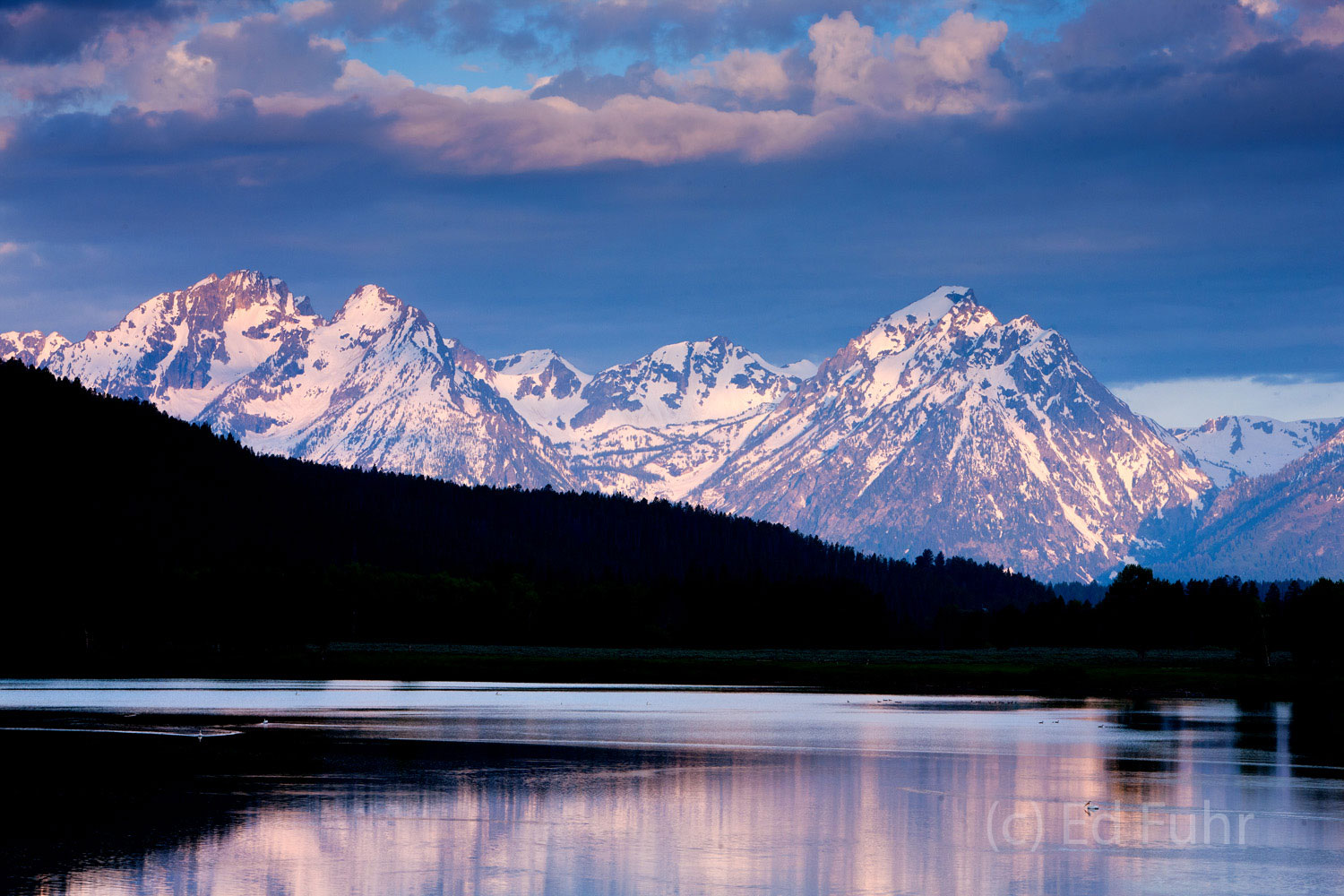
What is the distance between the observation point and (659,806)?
4919cm

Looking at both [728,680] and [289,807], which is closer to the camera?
[289,807]

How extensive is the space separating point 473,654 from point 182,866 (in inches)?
5483

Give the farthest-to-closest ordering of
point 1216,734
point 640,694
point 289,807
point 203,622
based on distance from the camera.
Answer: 1. point 203,622
2. point 640,694
3. point 1216,734
4. point 289,807

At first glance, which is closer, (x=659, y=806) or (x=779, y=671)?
(x=659, y=806)

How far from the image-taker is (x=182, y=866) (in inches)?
1469

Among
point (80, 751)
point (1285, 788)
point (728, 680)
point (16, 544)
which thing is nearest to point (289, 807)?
point (80, 751)

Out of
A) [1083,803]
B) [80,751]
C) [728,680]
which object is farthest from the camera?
[728,680]

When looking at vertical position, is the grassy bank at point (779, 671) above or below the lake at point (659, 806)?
below

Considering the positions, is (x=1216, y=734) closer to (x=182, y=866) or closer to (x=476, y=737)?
(x=476, y=737)

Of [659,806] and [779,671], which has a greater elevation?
[659,806]

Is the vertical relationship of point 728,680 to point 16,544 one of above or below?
below

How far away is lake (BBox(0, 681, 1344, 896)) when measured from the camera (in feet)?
122

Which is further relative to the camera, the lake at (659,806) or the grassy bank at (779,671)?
the grassy bank at (779,671)

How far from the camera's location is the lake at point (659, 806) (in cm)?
3716
